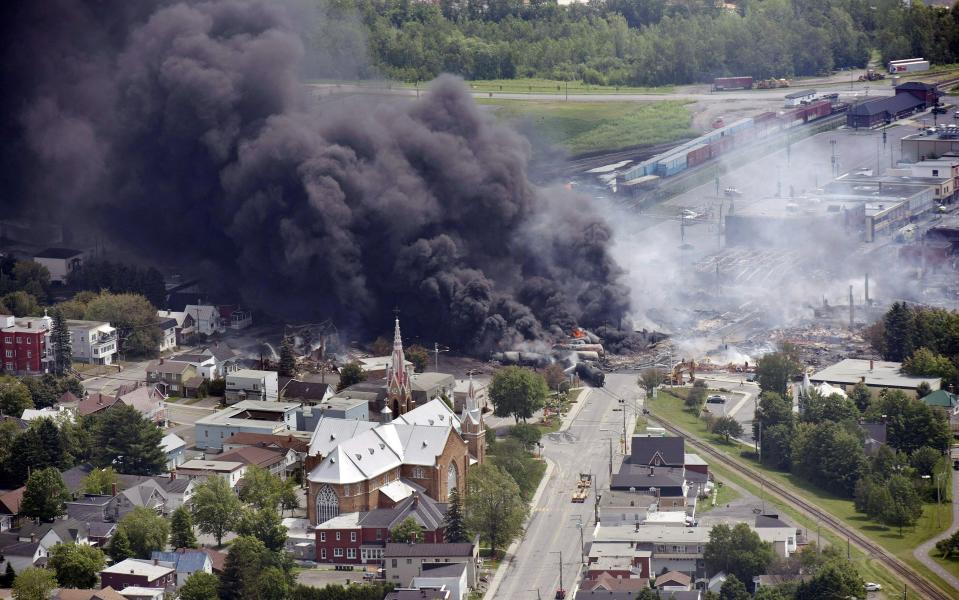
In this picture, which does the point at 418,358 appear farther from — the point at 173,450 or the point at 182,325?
the point at 173,450

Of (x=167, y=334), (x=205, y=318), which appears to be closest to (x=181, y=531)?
(x=167, y=334)

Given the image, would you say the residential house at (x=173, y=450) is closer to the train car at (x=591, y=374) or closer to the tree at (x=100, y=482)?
the tree at (x=100, y=482)

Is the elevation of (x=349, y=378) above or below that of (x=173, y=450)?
above

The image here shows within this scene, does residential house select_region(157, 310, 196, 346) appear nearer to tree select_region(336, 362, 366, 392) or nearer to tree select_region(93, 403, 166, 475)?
tree select_region(336, 362, 366, 392)

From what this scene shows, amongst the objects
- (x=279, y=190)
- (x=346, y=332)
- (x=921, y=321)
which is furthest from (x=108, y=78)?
(x=921, y=321)

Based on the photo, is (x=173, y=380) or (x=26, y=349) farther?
(x=26, y=349)

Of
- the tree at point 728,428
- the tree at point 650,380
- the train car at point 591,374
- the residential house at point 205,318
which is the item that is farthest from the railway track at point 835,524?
the residential house at point 205,318

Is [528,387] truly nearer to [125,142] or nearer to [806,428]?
[806,428]
